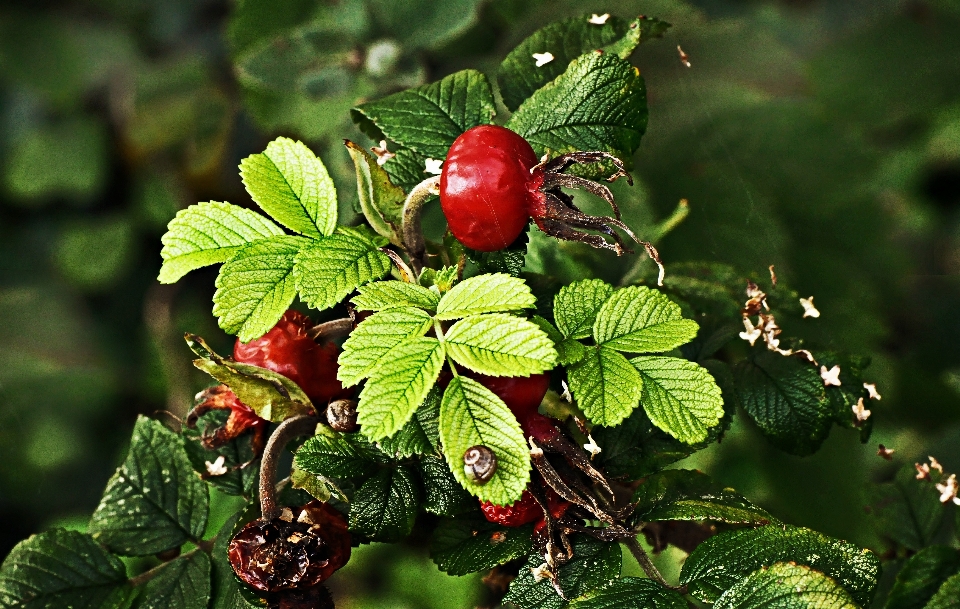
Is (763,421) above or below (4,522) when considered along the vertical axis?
above

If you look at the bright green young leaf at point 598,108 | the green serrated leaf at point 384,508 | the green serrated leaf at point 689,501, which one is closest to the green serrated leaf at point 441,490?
the green serrated leaf at point 384,508

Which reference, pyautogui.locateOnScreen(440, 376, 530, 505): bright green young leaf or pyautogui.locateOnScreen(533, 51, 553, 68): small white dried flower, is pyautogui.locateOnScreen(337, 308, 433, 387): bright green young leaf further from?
pyautogui.locateOnScreen(533, 51, 553, 68): small white dried flower

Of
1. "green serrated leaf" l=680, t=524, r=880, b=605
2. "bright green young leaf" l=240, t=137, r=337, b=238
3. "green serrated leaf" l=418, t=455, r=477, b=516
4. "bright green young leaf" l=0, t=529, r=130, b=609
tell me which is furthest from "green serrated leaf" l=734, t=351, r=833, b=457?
"bright green young leaf" l=0, t=529, r=130, b=609

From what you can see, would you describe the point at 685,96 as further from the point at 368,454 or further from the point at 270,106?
the point at 368,454

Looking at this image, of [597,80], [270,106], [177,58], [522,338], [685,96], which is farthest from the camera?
[177,58]

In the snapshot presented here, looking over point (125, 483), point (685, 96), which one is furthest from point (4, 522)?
point (685, 96)

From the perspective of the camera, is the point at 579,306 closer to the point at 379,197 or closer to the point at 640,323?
the point at 640,323

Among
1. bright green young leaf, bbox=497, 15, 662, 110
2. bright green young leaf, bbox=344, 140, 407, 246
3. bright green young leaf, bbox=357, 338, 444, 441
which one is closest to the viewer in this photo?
bright green young leaf, bbox=357, 338, 444, 441
